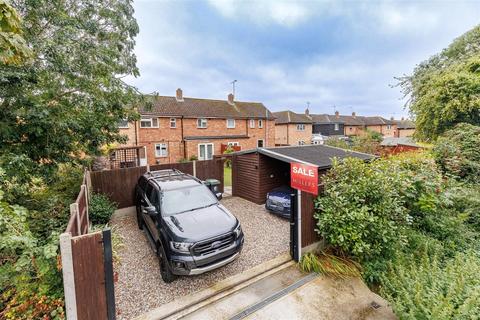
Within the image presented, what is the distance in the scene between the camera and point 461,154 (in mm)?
9898

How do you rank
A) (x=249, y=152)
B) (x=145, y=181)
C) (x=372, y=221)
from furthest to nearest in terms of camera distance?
(x=249, y=152), (x=145, y=181), (x=372, y=221)

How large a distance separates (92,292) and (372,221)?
18.5ft

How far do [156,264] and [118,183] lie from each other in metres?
4.69

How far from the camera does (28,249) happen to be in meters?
3.09

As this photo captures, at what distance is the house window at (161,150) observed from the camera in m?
19.5

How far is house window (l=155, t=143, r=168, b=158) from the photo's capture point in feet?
63.9

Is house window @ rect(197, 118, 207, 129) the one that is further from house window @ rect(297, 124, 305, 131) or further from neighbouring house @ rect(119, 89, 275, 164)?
house window @ rect(297, 124, 305, 131)

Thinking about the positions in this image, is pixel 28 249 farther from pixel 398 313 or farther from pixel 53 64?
pixel 398 313

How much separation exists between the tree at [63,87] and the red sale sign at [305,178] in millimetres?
5750

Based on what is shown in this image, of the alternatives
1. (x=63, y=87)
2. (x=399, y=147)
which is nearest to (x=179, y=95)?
(x=63, y=87)

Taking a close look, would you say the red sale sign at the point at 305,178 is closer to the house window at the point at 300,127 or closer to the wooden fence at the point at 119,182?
the wooden fence at the point at 119,182

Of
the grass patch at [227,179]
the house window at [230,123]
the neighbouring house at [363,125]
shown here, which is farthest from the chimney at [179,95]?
the neighbouring house at [363,125]

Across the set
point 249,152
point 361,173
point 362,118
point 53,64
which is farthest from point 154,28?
point 362,118

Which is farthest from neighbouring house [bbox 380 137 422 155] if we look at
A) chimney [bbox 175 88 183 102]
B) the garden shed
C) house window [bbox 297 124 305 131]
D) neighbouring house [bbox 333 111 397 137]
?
neighbouring house [bbox 333 111 397 137]
